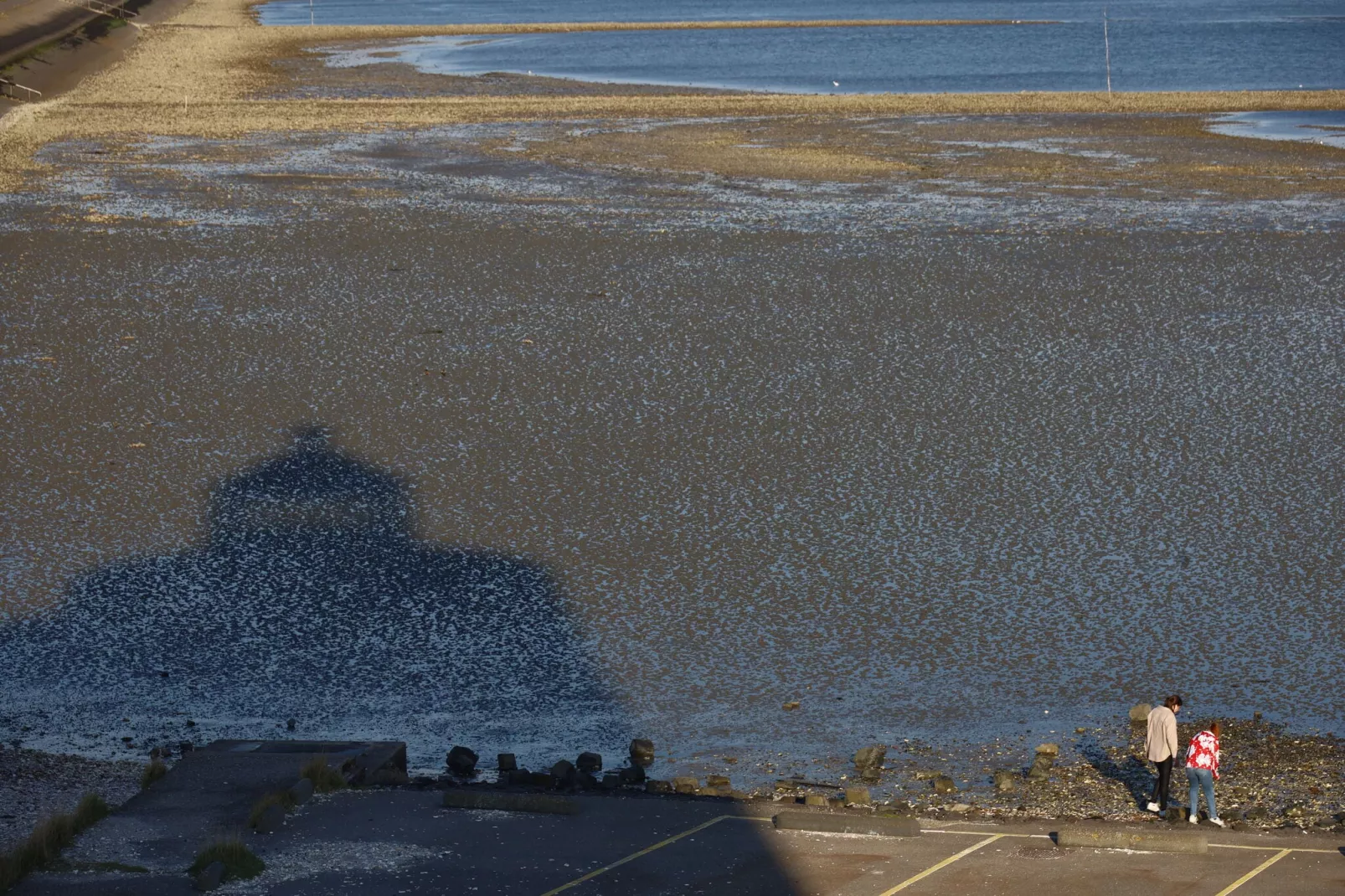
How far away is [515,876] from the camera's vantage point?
393 inches

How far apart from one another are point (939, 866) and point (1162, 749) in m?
2.08

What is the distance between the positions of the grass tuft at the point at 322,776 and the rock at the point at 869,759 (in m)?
3.57

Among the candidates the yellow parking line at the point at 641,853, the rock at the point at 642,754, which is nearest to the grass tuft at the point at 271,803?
the yellow parking line at the point at 641,853

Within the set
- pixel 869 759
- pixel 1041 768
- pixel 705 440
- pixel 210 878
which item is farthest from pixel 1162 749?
pixel 705 440

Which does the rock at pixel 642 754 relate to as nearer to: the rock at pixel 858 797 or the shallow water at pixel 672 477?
the shallow water at pixel 672 477

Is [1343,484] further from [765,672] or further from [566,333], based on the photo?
[566,333]

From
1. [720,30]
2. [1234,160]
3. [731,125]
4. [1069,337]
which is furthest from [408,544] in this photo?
[720,30]

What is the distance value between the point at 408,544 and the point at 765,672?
4.29m

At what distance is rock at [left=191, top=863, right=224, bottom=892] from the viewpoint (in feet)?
31.7

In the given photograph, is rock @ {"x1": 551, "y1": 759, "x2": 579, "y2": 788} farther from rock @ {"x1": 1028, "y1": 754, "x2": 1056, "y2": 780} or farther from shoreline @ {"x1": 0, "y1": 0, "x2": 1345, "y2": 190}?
shoreline @ {"x1": 0, "y1": 0, "x2": 1345, "y2": 190}

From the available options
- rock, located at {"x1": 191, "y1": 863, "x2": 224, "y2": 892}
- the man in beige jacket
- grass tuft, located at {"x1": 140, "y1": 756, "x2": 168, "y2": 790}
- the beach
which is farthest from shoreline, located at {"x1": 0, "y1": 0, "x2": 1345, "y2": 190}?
the man in beige jacket

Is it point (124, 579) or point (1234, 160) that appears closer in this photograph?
point (124, 579)

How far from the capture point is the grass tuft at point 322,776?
36.9 ft

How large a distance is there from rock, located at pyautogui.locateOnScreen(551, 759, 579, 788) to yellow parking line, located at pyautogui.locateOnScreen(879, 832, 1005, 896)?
8.85 ft
